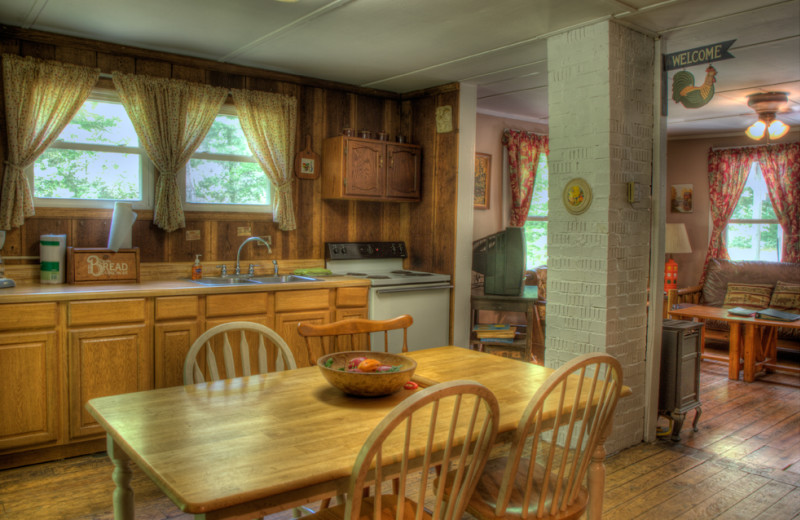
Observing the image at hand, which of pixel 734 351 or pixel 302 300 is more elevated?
pixel 302 300

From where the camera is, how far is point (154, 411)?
1.71 meters

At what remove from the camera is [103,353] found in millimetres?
3240

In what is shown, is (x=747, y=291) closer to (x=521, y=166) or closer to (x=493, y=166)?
(x=521, y=166)

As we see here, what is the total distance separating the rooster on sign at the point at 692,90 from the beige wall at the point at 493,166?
2610mm

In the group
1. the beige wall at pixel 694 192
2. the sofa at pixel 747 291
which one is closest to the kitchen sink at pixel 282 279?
the sofa at pixel 747 291

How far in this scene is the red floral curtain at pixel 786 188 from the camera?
6.30m

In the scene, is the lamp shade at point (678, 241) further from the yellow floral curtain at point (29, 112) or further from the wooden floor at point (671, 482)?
the yellow floral curtain at point (29, 112)

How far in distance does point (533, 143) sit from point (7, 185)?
15.3 feet

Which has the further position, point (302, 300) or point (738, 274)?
point (738, 274)

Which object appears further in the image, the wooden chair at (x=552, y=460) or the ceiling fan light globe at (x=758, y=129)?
the ceiling fan light globe at (x=758, y=129)

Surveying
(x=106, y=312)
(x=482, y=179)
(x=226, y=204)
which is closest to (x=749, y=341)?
(x=482, y=179)

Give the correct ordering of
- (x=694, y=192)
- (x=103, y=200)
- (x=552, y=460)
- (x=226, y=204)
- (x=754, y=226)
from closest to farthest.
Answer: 1. (x=552, y=460)
2. (x=103, y=200)
3. (x=226, y=204)
4. (x=754, y=226)
5. (x=694, y=192)

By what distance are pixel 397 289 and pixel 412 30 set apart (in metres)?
1.75

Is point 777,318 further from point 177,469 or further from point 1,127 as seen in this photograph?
point 1,127
